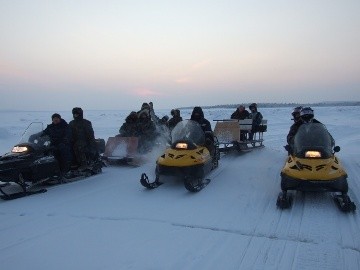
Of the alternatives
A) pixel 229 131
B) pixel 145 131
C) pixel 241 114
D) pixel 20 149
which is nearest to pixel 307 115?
pixel 229 131

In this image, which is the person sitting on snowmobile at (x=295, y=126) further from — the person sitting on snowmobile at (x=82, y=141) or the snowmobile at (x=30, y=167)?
the snowmobile at (x=30, y=167)

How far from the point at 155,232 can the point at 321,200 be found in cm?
318

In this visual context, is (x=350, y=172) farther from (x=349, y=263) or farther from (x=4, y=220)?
(x=4, y=220)

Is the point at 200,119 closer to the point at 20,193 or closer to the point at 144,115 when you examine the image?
the point at 144,115

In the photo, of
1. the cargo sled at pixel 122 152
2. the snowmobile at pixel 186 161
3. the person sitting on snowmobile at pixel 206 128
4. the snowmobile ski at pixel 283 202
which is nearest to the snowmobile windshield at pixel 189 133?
the snowmobile at pixel 186 161

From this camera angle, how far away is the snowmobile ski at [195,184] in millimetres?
7004

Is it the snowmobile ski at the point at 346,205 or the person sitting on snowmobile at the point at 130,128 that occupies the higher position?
the person sitting on snowmobile at the point at 130,128

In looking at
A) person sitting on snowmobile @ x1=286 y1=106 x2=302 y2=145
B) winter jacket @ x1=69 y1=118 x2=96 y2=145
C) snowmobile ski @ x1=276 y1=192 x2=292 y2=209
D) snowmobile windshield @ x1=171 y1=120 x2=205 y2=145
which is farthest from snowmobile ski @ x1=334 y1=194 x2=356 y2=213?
winter jacket @ x1=69 y1=118 x2=96 y2=145

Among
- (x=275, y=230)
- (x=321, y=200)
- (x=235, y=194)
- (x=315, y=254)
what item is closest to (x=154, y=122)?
(x=235, y=194)

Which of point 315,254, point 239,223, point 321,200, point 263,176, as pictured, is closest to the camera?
point 315,254

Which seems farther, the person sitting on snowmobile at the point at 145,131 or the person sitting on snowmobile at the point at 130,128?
the person sitting on snowmobile at the point at 130,128

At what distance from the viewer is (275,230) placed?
4945 millimetres

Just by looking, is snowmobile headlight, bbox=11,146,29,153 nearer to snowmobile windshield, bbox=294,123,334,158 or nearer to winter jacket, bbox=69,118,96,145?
winter jacket, bbox=69,118,96,145

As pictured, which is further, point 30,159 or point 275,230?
point 30,159
